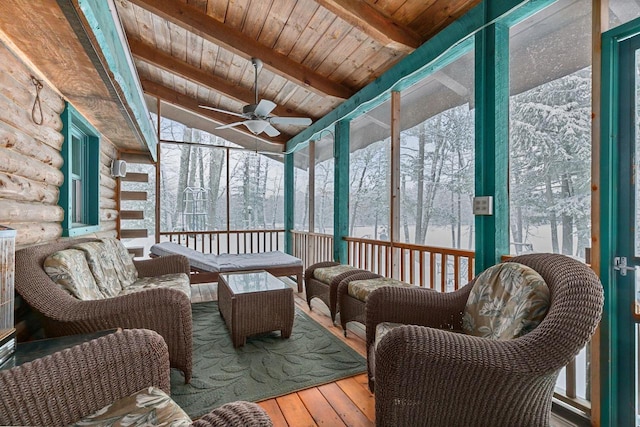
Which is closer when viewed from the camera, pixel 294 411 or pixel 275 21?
pixel 294 411

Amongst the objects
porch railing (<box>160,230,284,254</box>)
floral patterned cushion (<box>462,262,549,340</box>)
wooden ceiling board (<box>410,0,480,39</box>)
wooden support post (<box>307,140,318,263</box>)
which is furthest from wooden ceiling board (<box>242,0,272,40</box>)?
porch railing (<box>160,230,284,254</box>)

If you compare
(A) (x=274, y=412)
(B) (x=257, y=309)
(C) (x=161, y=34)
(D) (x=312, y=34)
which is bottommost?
(A) (x=274, y=412)

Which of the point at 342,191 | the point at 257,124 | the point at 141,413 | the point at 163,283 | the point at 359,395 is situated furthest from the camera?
the point at 342,191

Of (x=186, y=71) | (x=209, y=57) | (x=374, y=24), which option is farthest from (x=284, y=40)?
(x=186, y=71)

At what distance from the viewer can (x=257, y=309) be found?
2.60 meters

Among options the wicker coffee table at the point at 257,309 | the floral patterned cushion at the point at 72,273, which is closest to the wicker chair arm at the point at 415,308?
the wicker coffee table at the point at 257,309

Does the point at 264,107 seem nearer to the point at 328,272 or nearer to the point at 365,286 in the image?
the point at 328,272

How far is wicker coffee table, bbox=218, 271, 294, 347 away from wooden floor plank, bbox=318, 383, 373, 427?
2.56 ft

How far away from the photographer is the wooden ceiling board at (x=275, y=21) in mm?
2869

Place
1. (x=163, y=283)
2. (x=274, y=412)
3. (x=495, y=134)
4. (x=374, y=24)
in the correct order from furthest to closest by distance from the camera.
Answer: (x=163, y=283) < (x=374, y=24) < (x=495, y=134) < (x=274, y=412)

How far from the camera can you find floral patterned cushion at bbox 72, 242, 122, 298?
7.41 ft

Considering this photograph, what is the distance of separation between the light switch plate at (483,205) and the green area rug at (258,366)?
142 cm

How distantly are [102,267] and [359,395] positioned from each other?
83.6 inches

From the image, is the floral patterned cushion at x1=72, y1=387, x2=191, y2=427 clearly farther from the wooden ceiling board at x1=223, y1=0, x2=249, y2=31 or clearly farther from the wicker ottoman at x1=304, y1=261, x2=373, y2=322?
the wooden ceiling board at x1=223, y1=0, x2=249, y2=31
